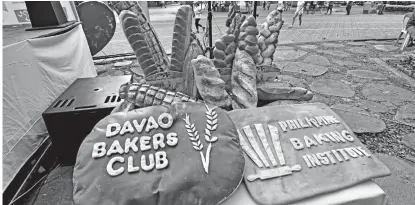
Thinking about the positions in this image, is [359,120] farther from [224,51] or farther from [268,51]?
[224,51]

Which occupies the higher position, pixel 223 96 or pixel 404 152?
pixel 223 96

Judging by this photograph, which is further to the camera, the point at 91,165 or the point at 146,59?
the point at 146,59

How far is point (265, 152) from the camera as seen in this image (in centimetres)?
91

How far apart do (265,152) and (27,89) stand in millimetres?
1738

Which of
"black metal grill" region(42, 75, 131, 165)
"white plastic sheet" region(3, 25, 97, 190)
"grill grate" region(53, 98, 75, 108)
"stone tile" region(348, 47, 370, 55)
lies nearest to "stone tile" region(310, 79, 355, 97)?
"stone tile" region(348, 47, 370, 55)

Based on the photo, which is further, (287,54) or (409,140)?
(287,54)

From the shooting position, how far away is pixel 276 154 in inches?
35.6

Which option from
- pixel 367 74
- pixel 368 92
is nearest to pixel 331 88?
pixel 368 92

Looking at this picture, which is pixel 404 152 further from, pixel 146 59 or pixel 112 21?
pixel 112 21

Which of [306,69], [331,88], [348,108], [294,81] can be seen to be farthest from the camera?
[306,69]

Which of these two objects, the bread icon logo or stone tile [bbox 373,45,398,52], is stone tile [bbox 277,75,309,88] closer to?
the bread icon logo

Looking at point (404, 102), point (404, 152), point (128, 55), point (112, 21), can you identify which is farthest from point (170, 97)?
point (128, 55)

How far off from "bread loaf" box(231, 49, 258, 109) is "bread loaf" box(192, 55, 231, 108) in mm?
127

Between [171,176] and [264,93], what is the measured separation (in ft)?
2.78
